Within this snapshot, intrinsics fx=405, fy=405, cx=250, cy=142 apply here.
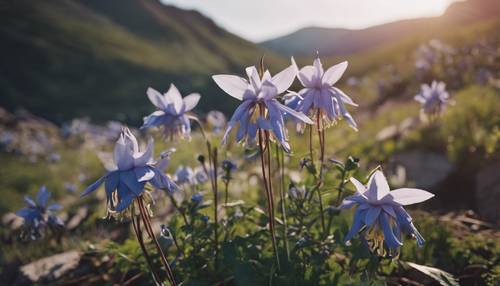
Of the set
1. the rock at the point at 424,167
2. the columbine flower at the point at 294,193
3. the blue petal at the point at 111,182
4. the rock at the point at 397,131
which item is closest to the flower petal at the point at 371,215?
the columbine flower at the point at 294,193

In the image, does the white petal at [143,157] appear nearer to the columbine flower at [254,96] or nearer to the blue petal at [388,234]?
the columbine flower at [254,96]

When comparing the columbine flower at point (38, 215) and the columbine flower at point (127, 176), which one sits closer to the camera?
the columbine flower at point (127, 176)

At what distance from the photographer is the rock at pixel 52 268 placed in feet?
11.3

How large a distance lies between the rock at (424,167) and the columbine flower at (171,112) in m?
3.15

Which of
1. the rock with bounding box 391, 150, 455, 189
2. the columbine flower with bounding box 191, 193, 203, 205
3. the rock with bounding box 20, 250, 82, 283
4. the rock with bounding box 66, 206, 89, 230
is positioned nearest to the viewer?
the columbine flower with bounding box 191, 193, 203, 205

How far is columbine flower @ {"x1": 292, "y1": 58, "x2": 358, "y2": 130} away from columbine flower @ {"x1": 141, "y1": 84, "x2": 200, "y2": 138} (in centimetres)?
81

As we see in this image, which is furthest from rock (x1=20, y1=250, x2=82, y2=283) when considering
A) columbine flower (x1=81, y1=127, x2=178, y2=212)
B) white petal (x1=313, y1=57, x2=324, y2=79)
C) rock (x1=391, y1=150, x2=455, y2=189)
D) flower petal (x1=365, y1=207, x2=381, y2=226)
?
rock (x1=391, y1=150, x2=455, y2=189)

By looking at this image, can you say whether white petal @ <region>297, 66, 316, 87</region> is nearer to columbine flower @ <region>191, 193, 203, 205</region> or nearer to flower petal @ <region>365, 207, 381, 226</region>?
flower petal @ <region>365, 207, 381, 226</region>

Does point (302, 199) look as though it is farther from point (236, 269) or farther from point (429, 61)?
point (429, 61)

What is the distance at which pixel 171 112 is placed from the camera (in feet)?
8.97

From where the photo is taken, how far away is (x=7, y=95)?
45.6 m

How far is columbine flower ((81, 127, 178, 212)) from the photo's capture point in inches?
67.1

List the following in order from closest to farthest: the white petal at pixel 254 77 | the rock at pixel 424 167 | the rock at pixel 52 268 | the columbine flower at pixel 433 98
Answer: the white petal at pixel 254 77, the rock at pixel 52 268, the columbine flower at pixel 433 98, the rock at pixel 424 167

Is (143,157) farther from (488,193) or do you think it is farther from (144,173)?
(488,193)
